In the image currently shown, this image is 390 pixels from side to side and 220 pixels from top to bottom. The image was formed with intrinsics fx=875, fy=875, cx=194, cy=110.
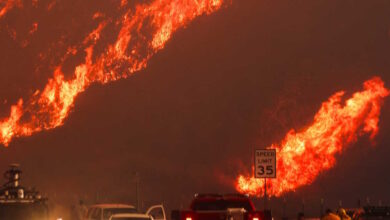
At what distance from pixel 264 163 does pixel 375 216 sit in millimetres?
3865

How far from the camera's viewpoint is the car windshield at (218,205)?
2530 cm

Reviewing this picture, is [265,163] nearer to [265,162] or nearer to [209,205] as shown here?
[265,162]

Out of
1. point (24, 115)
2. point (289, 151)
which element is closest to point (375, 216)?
point (289, 151)

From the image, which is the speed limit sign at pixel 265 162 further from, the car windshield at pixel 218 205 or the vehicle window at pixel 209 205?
the vehicle window at pixel 209 205

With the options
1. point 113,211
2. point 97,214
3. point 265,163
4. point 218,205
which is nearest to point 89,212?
point 97,214

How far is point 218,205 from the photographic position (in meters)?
25.3

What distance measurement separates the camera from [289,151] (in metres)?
53.1

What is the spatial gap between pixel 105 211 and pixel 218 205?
23.4ft

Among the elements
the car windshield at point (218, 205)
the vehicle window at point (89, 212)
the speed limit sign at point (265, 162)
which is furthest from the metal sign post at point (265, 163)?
the vehicle window at point (89, 212)

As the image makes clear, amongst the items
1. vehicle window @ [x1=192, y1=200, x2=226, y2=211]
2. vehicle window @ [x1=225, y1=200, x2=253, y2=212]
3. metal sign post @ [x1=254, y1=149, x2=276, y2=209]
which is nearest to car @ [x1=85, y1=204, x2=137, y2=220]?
metal sign post @ [x1=254, y1=149, x2=276, y2=209]

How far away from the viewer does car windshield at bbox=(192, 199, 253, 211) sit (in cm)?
2530

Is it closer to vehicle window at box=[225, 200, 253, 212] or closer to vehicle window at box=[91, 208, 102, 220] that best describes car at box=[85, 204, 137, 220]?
vehicle window at box=[91, 208, 102, 220]

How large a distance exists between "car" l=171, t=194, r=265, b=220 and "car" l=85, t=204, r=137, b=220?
6241 mm

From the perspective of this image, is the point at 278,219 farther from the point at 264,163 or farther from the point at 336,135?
the point at 264,163
